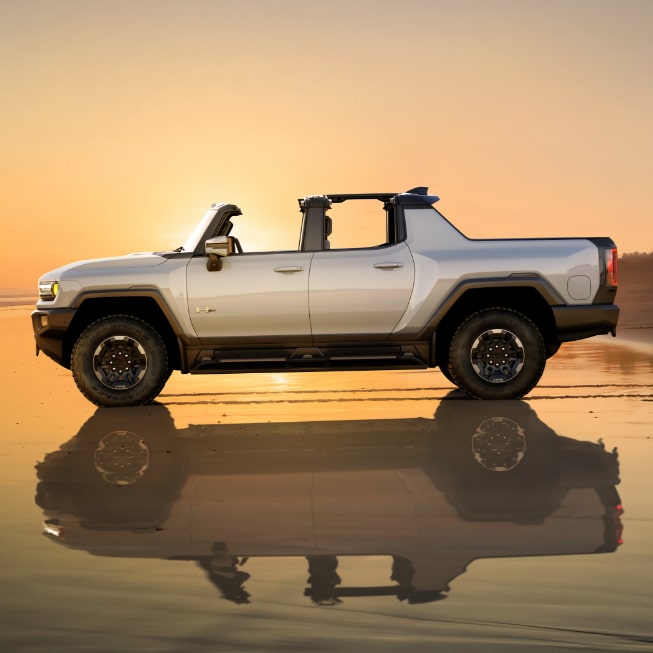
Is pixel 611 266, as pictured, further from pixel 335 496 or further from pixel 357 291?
pixel 335 496

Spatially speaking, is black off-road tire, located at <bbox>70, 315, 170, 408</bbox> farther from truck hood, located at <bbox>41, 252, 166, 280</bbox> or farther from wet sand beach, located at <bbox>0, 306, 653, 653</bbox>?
Answer: truck hood, located at <bbox>41, 252, 166, 280</bbox>

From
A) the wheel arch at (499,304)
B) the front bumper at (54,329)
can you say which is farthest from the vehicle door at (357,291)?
the front bumper at (54,329)

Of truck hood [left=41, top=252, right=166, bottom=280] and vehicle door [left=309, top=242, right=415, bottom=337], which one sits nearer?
vehicle door [left=309, top=242, right=415, bottom=337]


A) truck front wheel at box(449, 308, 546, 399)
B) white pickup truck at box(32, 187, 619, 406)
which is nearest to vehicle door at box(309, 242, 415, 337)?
white pickup truck at box(32, 187, 619, 406)

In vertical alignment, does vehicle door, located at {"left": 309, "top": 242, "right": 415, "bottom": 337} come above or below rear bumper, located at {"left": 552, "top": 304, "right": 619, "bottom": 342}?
above

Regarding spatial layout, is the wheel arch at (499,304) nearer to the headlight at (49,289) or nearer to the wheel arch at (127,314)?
the wheel arch at (127,314)

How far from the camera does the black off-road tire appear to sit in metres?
10.4

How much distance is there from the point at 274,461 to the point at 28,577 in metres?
3.03

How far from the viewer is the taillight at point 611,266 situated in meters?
10.5

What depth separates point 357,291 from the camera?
33.6 ft

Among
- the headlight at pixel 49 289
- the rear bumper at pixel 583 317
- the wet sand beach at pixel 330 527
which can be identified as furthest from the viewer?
the headlight at pixel 49 289

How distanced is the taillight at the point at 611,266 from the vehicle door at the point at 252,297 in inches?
117

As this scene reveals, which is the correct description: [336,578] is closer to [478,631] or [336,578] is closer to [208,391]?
[478,631]

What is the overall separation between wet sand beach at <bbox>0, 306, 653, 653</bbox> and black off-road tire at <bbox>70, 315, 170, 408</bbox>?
0.76 ft
